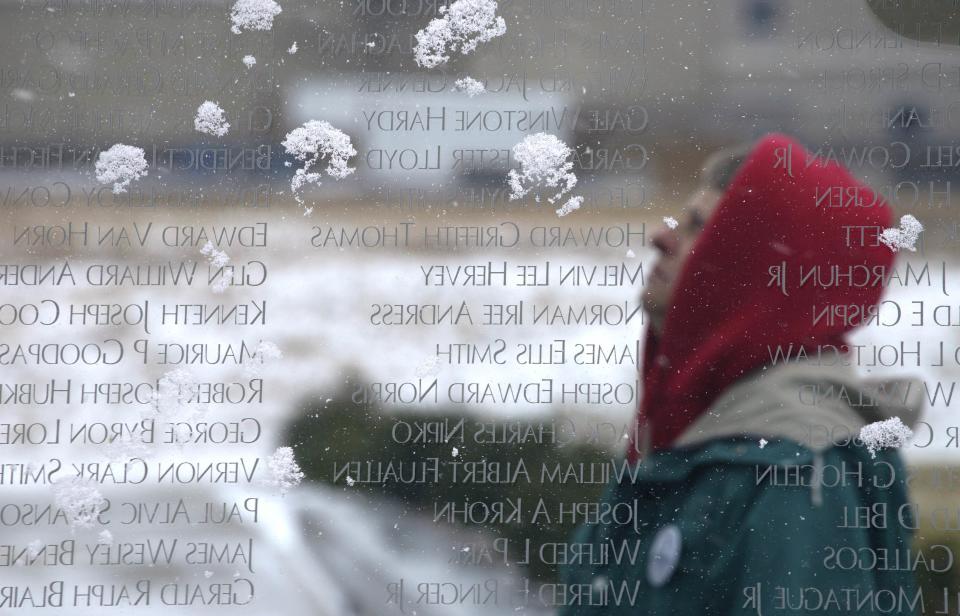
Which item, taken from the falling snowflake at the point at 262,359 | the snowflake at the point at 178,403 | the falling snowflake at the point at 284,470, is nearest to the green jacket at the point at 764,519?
the falling snowflake at the point at 284,470

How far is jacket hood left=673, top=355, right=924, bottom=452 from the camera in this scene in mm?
2945

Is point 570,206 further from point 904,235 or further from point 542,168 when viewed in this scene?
Answer: point 904,235

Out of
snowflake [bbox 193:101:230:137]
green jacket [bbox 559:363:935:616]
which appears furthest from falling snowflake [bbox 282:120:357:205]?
green jacket [bbox 559:363:935:616]

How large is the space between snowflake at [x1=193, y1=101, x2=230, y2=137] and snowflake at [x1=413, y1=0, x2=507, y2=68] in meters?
0.61

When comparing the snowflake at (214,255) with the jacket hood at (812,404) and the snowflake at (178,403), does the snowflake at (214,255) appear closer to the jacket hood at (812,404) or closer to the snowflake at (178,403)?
the snowflake at (178,403)

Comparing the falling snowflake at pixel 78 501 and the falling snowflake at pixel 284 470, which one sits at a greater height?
the falling snowflake at pixel 284 470

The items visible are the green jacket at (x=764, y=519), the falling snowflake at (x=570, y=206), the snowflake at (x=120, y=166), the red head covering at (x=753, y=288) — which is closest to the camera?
the green jacket at (x=764, y=519)

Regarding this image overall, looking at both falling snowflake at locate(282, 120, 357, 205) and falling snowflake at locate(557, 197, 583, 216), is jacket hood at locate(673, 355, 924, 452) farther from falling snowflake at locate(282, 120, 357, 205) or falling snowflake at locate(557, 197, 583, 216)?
falling snowflake at locate(282, 120, 357, 205)

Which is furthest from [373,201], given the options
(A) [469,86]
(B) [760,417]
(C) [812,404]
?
(C) [812,404]

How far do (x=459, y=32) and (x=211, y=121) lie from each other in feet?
2.62

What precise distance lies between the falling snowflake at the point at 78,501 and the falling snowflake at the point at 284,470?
1.59 feet

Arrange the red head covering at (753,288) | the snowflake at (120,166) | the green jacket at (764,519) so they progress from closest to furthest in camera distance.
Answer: the green jacket at (764,519) → the red head covering at (753,288) → the snowflake at (120,166)

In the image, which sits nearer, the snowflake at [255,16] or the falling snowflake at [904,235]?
the falling snowflake at [904,235]

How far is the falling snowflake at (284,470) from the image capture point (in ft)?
10.00
